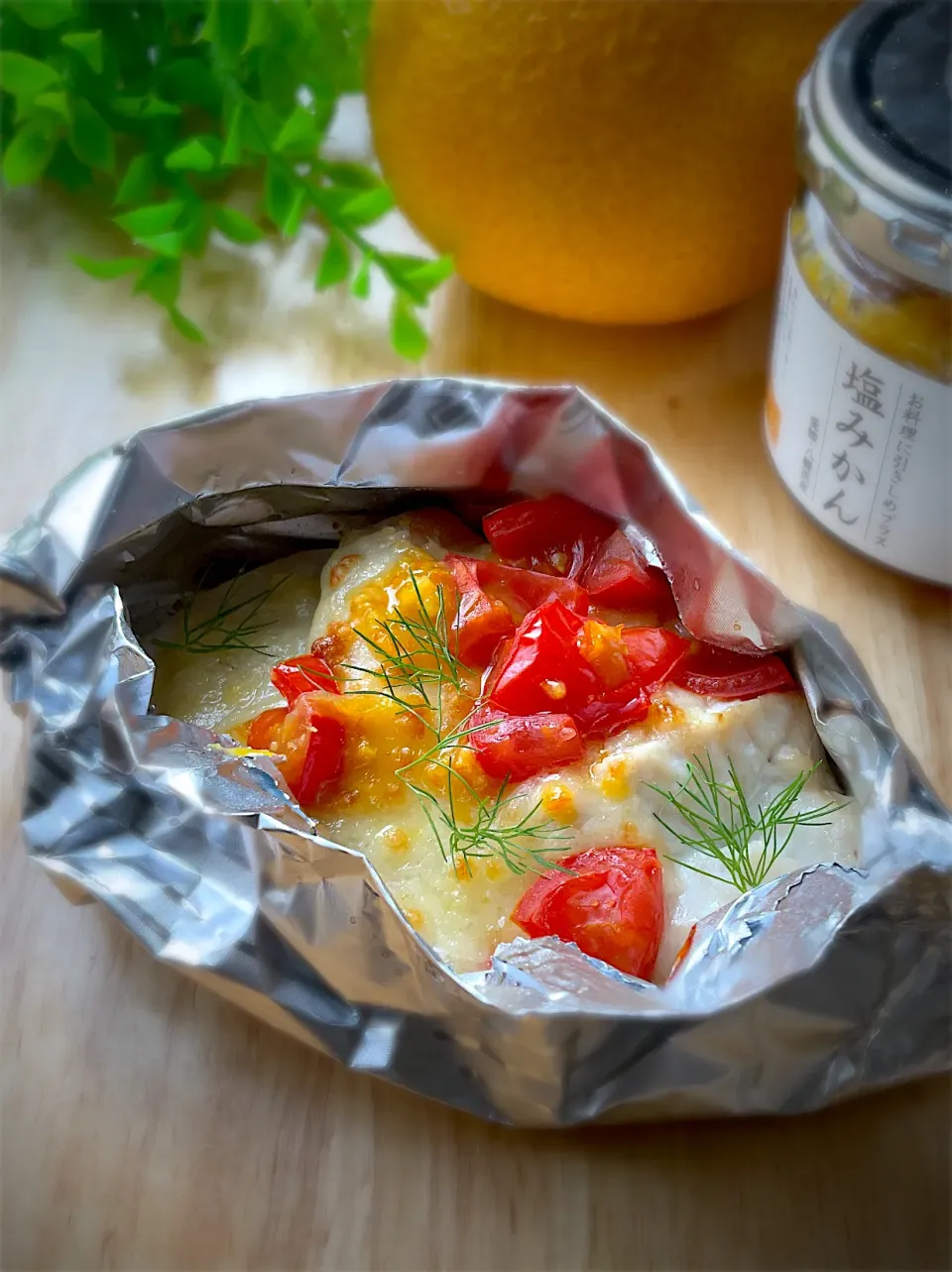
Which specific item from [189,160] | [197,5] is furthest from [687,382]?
[197,5]

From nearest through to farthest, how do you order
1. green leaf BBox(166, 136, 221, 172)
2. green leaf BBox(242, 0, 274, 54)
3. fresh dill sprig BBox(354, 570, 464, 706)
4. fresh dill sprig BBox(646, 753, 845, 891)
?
fresh dill sprig BBox(646, 753, 845, 891) → fresh dill sprig BBox(354, 570, 464, 706) → green leaf BBox(242, 0, 274, 54) → green leaf BBox(166, 136, 221, 172)

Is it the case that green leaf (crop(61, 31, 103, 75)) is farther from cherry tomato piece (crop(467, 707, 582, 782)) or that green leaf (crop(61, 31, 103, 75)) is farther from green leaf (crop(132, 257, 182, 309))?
cherry tomato piece (crop(467, 707, 582, 782))

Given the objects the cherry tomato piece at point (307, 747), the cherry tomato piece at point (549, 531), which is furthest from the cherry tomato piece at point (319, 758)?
the cherry tomato piece at point (549, 531)

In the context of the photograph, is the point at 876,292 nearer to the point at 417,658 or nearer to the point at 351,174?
the point at 417,658

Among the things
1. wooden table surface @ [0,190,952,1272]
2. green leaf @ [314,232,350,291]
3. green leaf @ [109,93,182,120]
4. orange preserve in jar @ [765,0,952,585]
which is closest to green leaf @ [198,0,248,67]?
green leaf @ [109,93,182,120]

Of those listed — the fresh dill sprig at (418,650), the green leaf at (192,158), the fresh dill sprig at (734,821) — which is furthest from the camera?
the green leaf at (192,158)

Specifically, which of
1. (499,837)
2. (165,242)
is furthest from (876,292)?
(165,242)

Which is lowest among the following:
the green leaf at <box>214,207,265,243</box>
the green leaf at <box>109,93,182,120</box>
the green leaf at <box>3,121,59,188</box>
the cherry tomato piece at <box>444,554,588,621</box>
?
the cherry tomato piece at <box>444,554,588,621</box>

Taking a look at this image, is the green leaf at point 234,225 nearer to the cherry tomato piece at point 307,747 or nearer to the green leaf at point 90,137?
the green leaf at point 90,137
